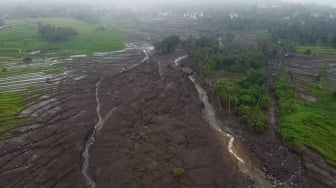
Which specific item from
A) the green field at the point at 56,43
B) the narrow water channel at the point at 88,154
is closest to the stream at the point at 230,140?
the narrow water channel at the point at 88,154

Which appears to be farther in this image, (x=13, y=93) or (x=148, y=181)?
(x=13, y=93)

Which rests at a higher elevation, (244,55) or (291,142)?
(244,55)

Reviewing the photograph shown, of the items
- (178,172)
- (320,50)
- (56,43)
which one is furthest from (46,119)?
(320,50)

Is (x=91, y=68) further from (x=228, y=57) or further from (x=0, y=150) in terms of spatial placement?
(x=0, y=150)

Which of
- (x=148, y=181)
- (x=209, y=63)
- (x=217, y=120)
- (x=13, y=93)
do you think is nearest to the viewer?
(x=148, y=181)

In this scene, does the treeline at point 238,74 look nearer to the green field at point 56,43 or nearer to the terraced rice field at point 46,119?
the terraced rice field at point 46,119

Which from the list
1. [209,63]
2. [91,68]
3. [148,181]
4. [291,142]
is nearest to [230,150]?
[291,142]
